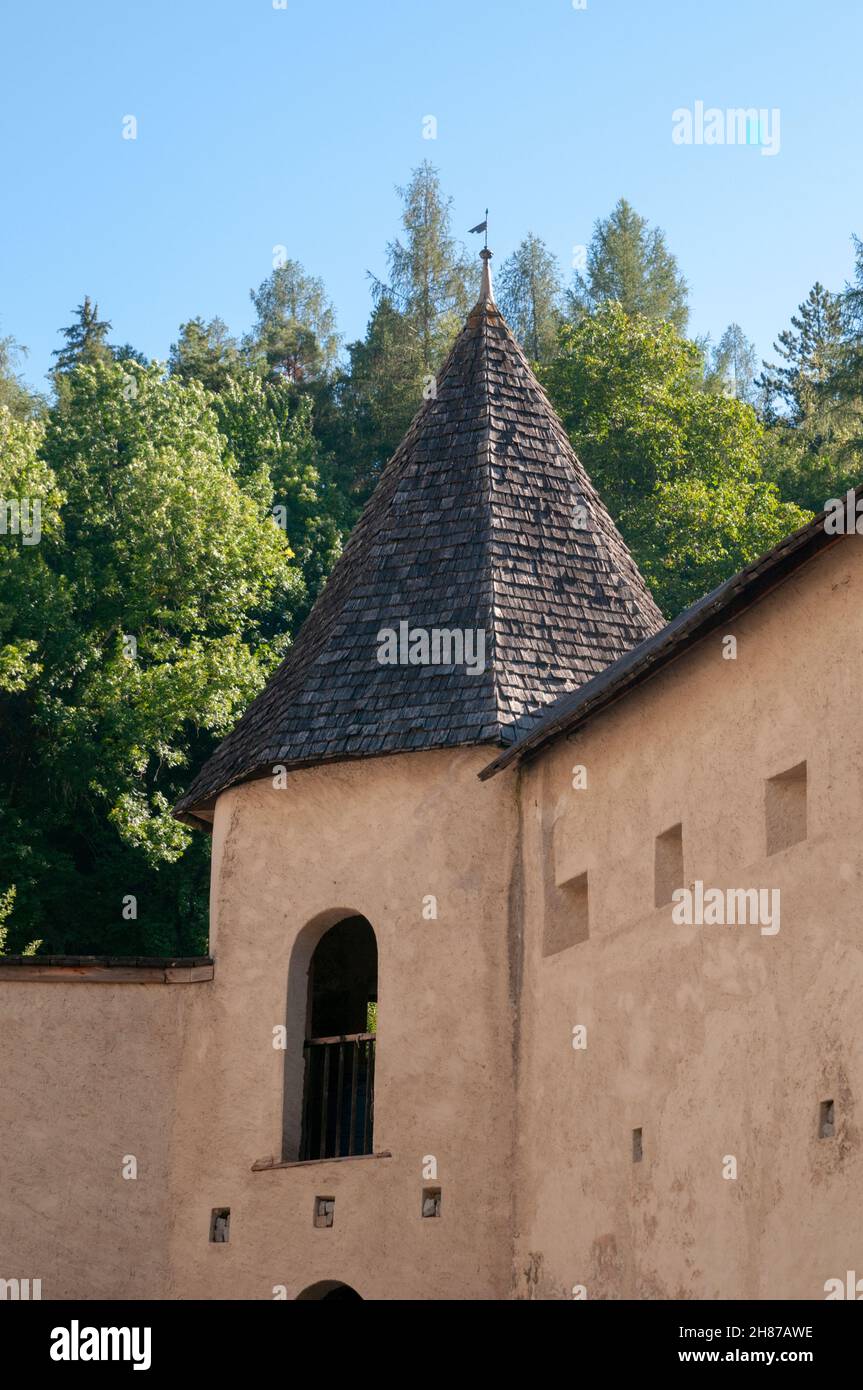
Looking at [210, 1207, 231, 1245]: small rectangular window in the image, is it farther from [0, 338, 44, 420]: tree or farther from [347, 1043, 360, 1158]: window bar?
[0, 338, 44, 420]: tree

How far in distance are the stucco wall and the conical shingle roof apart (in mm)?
1315

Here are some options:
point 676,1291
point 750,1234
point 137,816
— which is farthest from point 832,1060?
point 137,816

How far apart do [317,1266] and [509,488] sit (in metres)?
7.07

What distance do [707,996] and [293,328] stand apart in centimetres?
5041

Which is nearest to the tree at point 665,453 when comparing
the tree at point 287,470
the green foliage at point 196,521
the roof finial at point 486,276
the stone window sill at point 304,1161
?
the green foliage at point 196,521

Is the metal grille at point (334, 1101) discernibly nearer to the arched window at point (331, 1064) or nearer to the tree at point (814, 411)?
the arched window at point (331, 1064)

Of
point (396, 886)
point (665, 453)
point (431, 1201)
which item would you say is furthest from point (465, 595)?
point (665, 453)

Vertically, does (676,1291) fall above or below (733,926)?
below

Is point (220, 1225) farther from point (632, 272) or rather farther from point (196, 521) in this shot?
point (632, 272)

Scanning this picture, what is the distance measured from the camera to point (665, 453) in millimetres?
42531

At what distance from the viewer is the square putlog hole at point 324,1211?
16.7 m

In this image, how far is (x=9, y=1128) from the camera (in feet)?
57.2

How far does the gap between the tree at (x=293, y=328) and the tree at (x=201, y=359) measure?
6.44ft
